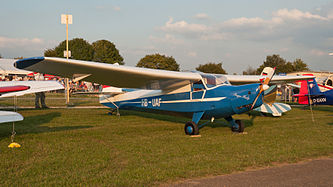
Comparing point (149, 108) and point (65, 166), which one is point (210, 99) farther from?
point (65, 166)

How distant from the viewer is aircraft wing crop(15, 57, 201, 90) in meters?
6.90

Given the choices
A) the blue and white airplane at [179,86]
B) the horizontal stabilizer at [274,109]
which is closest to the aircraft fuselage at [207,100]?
the blue and white airplane at [179,86]

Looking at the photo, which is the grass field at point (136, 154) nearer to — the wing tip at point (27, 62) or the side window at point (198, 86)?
the side window at point (198, 86)

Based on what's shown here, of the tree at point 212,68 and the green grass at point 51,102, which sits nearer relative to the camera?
the green grass at point 51,102

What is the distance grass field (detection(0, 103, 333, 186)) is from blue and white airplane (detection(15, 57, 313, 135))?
0.91 m

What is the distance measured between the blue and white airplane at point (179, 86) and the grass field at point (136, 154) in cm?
91

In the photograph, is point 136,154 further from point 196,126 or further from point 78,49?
point 78,49

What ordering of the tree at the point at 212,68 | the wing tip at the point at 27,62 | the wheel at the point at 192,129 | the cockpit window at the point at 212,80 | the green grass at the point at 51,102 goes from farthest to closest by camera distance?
the tree at the point at 212,68
the green grass at the point at 51,102
the cockpit window at the point at 212,80
the wheel at the point at 192,129
the wing tip at the point at 27,62

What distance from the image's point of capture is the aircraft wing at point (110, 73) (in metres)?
6.90

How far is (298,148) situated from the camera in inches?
267

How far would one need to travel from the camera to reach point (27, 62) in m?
6.64

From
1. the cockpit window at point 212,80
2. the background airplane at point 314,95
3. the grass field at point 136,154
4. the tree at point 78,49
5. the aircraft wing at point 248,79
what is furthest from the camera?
the tree at point 78,49

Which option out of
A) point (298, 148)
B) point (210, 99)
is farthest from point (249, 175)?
point (210, 99)

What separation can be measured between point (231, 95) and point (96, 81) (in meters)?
4.49
